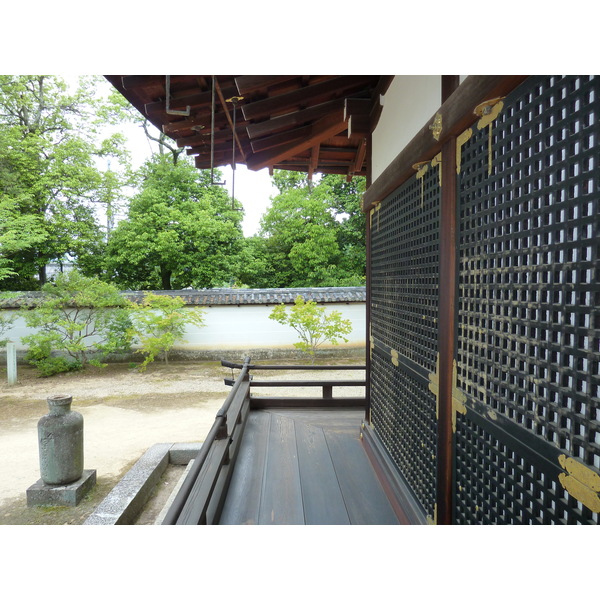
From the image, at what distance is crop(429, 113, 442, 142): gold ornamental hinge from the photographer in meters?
1.50

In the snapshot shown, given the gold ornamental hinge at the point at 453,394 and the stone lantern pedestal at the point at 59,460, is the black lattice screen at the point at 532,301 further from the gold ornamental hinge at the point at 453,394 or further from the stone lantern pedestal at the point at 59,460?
the stone lantern pedestal at the point at 59,460

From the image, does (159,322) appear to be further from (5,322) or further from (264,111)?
(264,111)

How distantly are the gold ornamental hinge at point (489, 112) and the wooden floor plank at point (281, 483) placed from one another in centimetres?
197

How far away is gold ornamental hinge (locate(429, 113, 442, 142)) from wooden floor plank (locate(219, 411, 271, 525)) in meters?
2.08

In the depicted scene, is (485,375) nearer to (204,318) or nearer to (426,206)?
(426,206)

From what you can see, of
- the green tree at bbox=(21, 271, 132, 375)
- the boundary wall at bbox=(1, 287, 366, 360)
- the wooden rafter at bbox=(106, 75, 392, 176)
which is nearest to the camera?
the wooden rafter at bbox=(106, 75, 392, 176)

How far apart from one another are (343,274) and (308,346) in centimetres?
597

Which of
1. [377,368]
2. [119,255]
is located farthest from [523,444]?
[119,255]

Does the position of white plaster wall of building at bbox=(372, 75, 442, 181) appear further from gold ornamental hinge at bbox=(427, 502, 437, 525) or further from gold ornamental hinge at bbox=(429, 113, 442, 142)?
gold ornamental hinge at bbox=(427, 502, 437, 525)

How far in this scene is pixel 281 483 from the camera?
249cm

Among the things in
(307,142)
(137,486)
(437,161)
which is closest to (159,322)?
(137,486)

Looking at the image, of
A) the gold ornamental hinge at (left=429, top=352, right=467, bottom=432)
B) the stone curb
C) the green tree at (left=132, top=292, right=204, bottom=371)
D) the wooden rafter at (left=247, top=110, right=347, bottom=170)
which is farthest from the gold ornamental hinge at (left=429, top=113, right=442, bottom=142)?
the green tree at (left=132, top=292, right=204, bottom=371)

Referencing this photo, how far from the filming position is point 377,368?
2918 mm

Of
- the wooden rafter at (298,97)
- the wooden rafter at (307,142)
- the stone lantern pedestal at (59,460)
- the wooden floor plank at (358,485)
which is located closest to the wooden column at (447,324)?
the wooden floor plank at (358,485)
